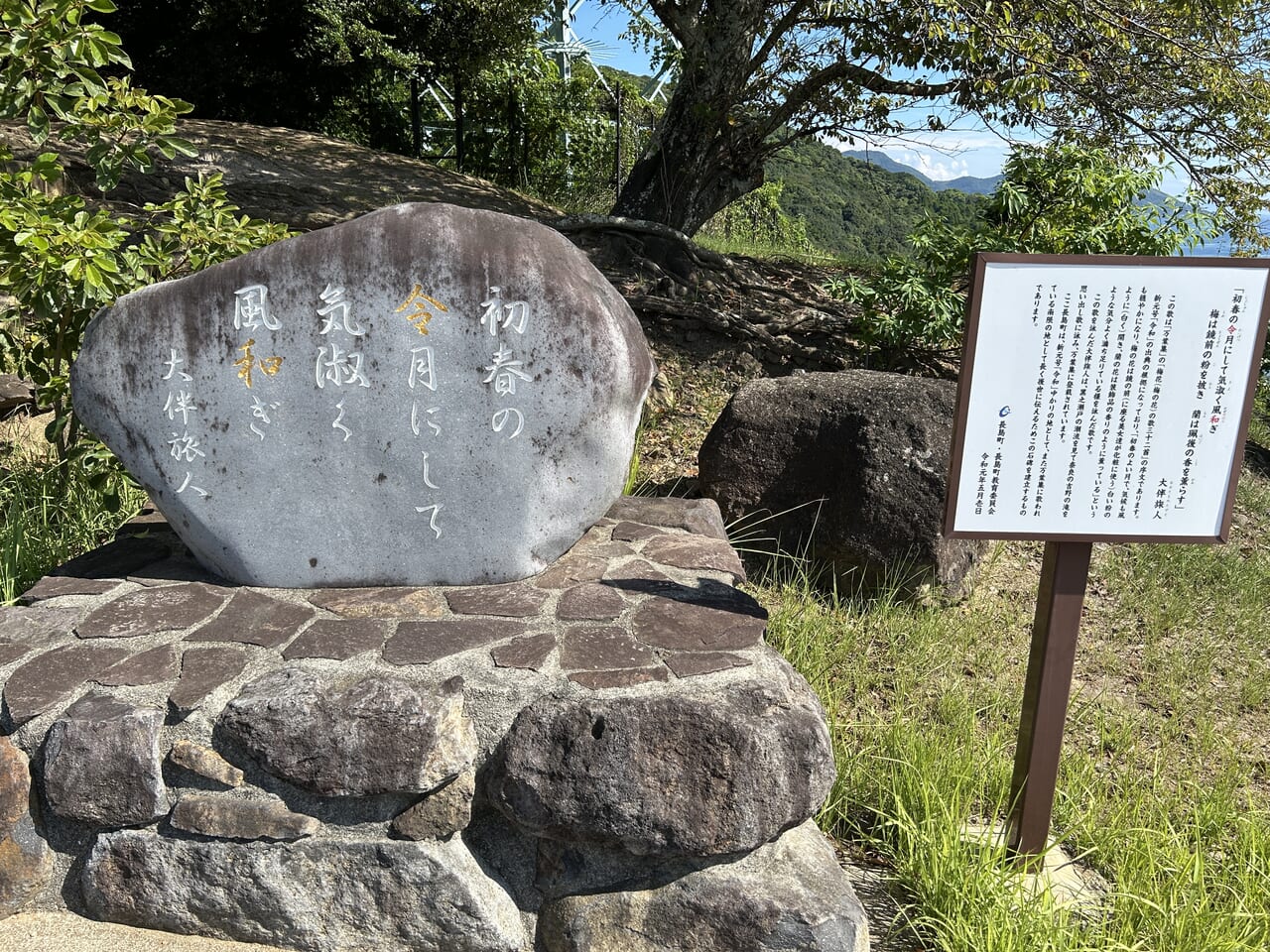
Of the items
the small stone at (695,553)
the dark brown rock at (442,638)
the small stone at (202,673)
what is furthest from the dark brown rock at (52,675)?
the small stone at (695,553)

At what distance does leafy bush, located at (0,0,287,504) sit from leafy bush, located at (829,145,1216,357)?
10.8 ft

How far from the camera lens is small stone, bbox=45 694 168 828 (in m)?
2.29

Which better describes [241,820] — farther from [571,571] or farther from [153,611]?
[571,571]

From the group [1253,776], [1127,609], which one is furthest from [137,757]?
[1127,609]

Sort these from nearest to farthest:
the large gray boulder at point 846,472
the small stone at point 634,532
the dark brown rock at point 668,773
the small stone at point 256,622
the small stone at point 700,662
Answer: the dark brown rock at point 668,773, the small stone at point 700,662, the small stone at point 256,622, the small stone at point 634,532, the large gray boulder at point 846,472

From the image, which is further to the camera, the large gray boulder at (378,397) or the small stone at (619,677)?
the large gray boulder at (378,397)

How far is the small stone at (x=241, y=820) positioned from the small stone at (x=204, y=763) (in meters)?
0.06

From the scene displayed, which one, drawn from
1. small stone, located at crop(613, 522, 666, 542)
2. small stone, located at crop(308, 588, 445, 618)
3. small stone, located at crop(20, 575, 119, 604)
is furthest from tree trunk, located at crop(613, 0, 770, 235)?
small stone, located at crop(20, 575, 119, 604)

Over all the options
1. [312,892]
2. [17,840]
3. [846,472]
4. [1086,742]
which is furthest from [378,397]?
[1086,742]

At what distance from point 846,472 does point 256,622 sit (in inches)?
96.7

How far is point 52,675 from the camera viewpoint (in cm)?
246

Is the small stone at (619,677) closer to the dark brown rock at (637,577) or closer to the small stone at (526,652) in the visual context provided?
the small stone at (526,652)

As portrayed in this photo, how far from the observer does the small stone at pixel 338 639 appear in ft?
8.24

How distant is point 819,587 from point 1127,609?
57.4 inches
